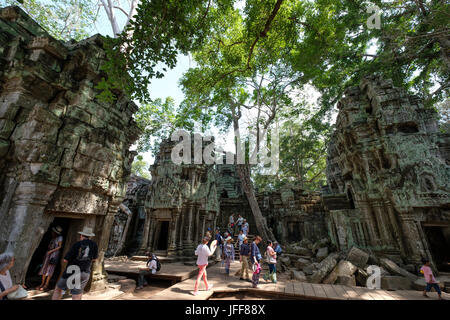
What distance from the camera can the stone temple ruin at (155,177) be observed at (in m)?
4.15

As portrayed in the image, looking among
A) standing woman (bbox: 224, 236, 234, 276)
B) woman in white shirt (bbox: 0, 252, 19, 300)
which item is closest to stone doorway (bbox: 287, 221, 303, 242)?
standing woman (bbox: 224, 236, 234, 276)

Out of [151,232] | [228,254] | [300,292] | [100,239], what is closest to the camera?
[300,292]

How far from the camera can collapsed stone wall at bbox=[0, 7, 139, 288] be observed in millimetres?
3926

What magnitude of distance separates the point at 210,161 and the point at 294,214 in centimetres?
731

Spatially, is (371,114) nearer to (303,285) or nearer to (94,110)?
(303,285)

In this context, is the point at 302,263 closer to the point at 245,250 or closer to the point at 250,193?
the point at 245,250

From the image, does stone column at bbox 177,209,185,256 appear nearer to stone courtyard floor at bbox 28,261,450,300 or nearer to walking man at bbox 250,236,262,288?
stone courtyard floor at bbox 28,261,450,300

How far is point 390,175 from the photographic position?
795 cm

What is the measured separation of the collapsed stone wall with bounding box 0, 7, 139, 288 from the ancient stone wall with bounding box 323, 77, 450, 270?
9.56 metres

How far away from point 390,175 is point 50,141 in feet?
36.5

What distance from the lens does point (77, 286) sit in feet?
11.1

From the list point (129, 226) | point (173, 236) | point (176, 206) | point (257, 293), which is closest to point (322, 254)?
point (257, 293)

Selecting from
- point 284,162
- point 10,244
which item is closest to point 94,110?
point 10,244

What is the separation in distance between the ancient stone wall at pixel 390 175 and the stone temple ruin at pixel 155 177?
1.6 inches
